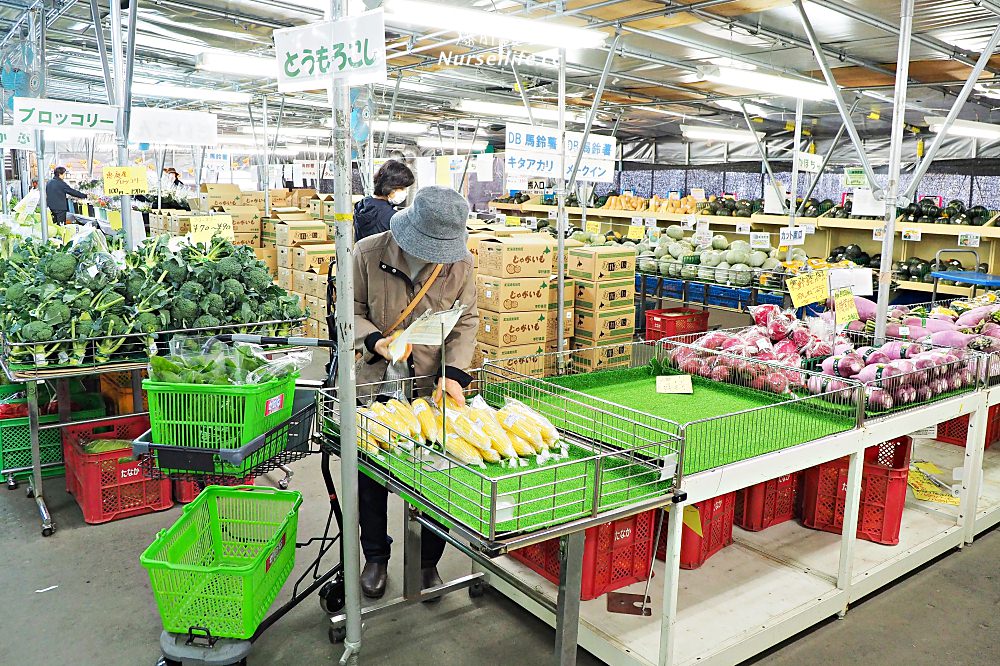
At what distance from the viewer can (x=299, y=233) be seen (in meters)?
8.46

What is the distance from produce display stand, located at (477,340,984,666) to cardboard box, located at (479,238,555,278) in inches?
106

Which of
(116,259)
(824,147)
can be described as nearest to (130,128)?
(116,259)

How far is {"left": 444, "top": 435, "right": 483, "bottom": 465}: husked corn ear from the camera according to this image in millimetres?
2156

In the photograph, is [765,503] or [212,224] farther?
[212,224]

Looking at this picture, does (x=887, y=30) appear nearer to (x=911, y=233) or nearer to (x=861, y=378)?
(x=911, y=233)

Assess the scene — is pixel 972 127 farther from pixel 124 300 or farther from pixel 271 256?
pixel 271 256

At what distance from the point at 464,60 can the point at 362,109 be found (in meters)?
1.70

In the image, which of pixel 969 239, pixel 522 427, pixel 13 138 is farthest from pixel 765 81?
pixel 13 138

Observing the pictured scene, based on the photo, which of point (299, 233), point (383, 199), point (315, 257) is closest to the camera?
point (383, 199)

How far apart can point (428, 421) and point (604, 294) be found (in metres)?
3.79

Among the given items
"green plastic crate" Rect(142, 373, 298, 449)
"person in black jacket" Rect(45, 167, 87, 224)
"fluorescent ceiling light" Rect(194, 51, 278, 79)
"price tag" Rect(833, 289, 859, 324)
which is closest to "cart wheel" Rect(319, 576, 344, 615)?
"green plastic crate" Rect(142, 373, 298, 449)

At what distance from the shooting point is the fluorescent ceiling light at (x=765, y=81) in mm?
5086

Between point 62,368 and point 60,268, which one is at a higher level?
point 60,268

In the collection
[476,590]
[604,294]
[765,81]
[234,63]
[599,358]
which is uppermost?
[234,63]
